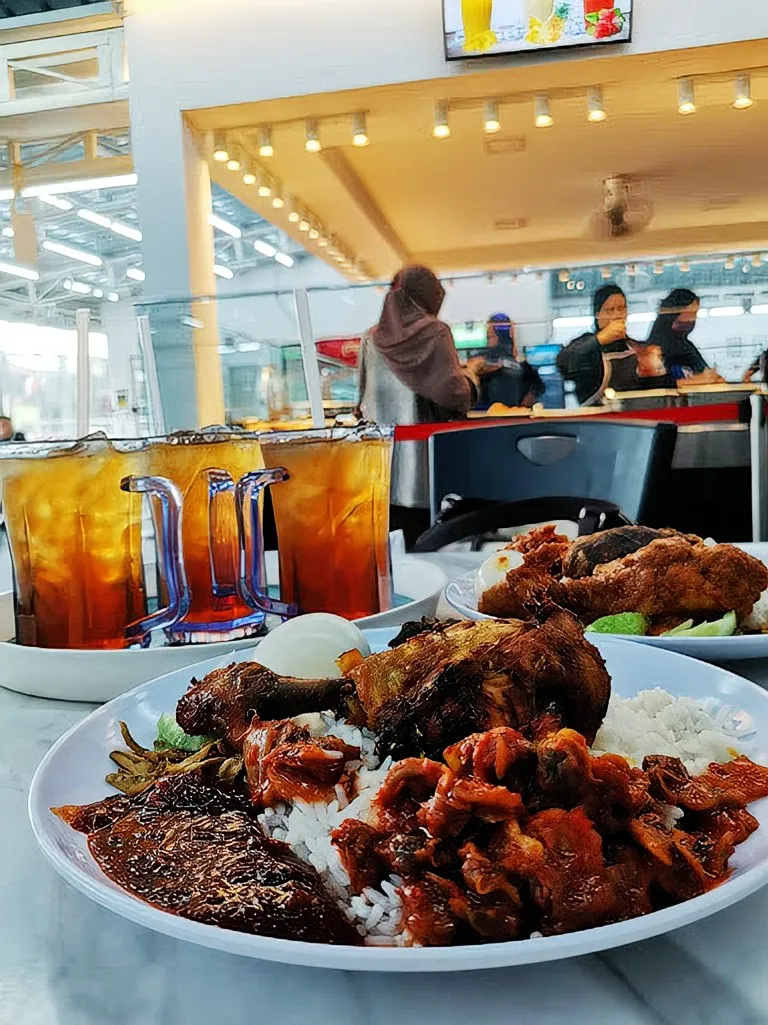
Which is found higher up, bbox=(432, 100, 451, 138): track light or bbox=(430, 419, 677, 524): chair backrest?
bbox=(432, 100, 451, 138): track light

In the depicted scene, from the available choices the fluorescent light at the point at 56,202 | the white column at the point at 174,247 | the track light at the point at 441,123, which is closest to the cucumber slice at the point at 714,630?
the white column at the point at 174,247

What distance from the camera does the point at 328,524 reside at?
1.01 m

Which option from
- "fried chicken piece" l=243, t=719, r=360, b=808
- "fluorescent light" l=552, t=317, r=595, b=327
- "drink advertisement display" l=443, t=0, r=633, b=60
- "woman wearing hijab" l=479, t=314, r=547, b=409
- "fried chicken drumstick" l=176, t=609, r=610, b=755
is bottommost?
"fried chicken piece" l=243, t=719, r=360, b=808

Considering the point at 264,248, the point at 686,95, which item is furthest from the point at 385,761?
the point at 264,248

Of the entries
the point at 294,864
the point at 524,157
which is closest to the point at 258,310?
the point at 524,157

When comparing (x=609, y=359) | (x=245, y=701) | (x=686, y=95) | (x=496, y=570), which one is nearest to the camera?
(x=245, y=701)

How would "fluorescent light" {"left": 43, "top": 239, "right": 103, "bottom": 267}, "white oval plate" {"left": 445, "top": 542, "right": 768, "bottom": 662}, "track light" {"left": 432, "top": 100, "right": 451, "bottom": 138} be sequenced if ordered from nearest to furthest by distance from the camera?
"white oval plate" {"left": 445, "top": 542, "right": 768, "bottom": 662} → "track light" {"left": 432, "top": 100, "right": 451, "bottom": 138} → "fluorescent light" {"left": 43, "top": 239, "right": 103, "bottom": 267}

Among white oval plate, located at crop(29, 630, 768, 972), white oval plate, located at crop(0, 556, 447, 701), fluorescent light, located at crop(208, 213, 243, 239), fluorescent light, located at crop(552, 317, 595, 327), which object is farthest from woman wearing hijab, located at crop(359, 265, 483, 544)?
white oval plate, located at crop(29, 630, 768, 972)

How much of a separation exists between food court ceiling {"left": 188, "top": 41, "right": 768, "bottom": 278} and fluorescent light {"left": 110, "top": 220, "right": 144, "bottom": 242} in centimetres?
67

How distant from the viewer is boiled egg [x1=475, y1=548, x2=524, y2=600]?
102 cm

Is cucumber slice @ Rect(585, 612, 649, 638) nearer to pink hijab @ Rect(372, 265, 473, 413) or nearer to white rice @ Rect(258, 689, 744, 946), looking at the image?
white rice @ Rect(258, 689, 744, 946)

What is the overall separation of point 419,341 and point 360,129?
5.69 feet

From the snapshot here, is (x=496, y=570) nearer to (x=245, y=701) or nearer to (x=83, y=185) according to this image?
(x=245, y=701)

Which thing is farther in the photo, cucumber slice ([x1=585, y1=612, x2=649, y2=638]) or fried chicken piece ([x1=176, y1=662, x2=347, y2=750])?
cucumber slice ([x1=585, y1=612, x2=649, y2=638])
